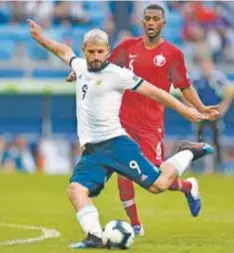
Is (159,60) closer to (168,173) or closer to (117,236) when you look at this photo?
(168,173)

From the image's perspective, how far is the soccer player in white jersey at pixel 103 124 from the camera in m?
10.9

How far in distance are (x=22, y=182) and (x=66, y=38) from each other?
6.03 meters

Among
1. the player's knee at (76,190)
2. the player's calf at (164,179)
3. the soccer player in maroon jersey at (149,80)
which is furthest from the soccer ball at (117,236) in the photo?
the soccer player in maroon jersey at (149,80)

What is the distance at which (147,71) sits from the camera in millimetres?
12891

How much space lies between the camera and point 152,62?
42.2ft

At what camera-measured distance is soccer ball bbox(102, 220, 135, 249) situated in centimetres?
1066

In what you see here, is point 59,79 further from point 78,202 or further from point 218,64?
point 78,202

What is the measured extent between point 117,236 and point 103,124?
3.64 feet

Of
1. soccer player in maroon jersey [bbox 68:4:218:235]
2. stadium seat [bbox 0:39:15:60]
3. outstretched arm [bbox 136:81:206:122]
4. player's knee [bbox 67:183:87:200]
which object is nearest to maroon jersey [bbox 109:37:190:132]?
soccer player in maroon jersey [bbox 68:4:218:235]

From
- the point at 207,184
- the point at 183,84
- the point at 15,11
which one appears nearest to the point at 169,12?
the point at 15,11

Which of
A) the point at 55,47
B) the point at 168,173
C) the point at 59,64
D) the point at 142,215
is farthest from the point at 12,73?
the point at 168,173

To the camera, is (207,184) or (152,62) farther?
(207,184)

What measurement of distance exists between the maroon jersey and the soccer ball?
7.93ft

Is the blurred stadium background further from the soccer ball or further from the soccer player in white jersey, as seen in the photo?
the soccer ball
